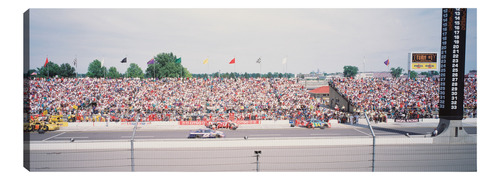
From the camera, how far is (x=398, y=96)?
96.4ft

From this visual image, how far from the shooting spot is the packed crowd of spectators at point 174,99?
24.0m

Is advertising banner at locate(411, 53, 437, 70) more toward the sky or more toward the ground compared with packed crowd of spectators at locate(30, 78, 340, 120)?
more toward the sky

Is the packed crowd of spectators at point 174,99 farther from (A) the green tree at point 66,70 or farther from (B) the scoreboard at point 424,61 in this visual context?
(A) the green tree at point 66,70

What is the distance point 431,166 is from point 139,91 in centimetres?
2671

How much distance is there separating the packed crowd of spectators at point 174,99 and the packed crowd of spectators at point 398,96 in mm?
4645

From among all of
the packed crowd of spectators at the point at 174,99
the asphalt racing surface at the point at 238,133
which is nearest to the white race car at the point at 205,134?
the asphalt racing surface at the point at 238,133

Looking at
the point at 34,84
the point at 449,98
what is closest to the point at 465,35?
the point at 449,98

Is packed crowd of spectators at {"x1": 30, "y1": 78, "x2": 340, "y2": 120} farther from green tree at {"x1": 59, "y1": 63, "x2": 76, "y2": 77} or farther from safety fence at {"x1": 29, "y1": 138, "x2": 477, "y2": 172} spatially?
green tree at {"x1": 59, "y1": 63, "x2": 76, "y2": 77}

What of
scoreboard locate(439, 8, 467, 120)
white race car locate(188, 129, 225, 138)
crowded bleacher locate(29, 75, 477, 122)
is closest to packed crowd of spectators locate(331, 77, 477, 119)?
crowded bleacher locate(29, 75, 477, 122)

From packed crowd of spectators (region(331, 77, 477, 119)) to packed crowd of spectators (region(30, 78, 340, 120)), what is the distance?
183 inches

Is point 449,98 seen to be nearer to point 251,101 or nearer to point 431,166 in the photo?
point 431,166

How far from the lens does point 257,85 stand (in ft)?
107

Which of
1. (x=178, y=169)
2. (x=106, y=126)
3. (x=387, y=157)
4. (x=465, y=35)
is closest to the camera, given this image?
(x=178, y=169)

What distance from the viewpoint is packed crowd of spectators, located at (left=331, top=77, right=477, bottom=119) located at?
82.8ft
